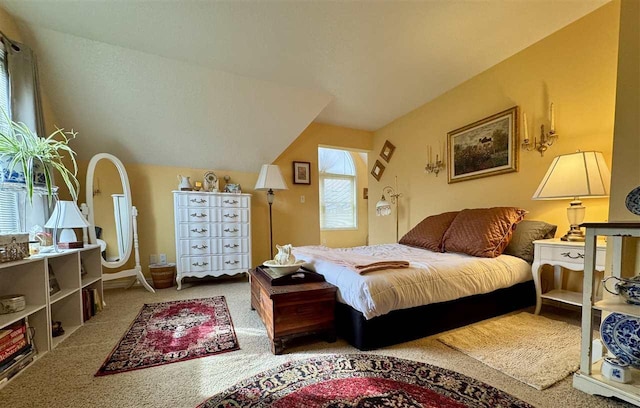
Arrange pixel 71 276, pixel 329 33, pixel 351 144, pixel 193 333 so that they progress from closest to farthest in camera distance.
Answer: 1. pixel 193 333
2. pixel 71 276
3. pixel 329 33
4. pixel 351 144

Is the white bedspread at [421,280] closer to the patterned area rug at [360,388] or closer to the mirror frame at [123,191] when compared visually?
the patterned area rug at [360,388]

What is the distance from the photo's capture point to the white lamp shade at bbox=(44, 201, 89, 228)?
1.99 meters

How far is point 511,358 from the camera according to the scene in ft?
4.76

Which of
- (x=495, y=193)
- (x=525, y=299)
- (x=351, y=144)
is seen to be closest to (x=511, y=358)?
(x=525, y=299)

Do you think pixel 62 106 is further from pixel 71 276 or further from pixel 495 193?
pixel 495 193

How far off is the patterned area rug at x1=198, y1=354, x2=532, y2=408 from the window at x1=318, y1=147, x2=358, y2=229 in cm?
426

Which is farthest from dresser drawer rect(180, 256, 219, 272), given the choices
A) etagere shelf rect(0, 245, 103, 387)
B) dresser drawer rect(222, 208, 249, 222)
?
etagere shelf rect(0, 245, 103, 387)

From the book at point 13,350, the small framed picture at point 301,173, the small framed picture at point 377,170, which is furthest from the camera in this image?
the small framed picture at point 377,170

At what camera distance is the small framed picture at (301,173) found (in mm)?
4039

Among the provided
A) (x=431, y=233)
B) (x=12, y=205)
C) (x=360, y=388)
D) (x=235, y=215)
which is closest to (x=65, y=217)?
(x=12, y=205)

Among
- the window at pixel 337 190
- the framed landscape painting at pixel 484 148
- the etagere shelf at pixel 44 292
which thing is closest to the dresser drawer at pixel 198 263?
the etagere shelf at pixel 44 292

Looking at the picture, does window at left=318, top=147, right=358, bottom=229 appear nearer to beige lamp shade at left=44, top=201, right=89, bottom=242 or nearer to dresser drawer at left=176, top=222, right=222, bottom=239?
dresser drawer at left=176, top=222, right=222, bottom=239

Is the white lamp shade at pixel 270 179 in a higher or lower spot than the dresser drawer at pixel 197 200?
higher

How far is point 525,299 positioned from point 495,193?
1.08 m
